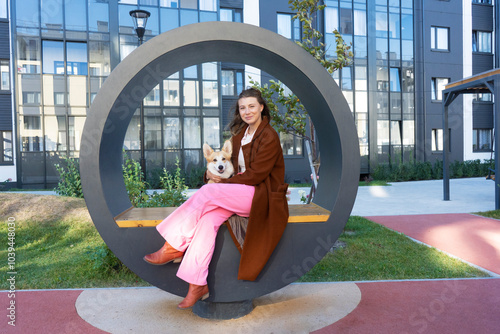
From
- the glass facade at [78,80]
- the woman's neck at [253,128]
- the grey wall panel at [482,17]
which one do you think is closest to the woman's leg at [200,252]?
the woman's neck at [253,128]

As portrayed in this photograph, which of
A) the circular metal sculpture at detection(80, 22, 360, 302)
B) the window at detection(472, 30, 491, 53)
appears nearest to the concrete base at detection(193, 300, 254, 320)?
the circular metal sculpture at detection(80, 22, 360, 302)

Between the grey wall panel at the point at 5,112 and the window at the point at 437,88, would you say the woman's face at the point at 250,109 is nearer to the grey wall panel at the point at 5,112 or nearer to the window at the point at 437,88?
the grey wall panel at the point at 5,112

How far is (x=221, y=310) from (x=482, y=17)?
29.4 meters

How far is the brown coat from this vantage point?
149 inches

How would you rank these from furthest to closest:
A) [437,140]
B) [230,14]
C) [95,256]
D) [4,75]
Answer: [437,140] < [230,14] < [4,75] < [95,256]

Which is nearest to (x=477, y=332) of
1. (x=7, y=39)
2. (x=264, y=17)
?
(x=264, y=17)

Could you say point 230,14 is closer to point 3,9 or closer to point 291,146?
point 291,146

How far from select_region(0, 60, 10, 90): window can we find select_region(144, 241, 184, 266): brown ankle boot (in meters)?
20.4

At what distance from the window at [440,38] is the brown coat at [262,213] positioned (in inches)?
995

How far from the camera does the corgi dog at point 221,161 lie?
423cm

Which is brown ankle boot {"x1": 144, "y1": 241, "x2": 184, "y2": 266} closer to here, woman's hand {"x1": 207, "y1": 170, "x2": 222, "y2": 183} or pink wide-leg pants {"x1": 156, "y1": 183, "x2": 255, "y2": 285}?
pink wide-leg pants {"x1": 156, "y1": 183, "x2": 255, "y2": 285}

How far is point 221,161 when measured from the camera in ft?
14.0

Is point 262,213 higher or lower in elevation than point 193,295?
higher

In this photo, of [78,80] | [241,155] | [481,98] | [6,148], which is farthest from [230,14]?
[241,155]
